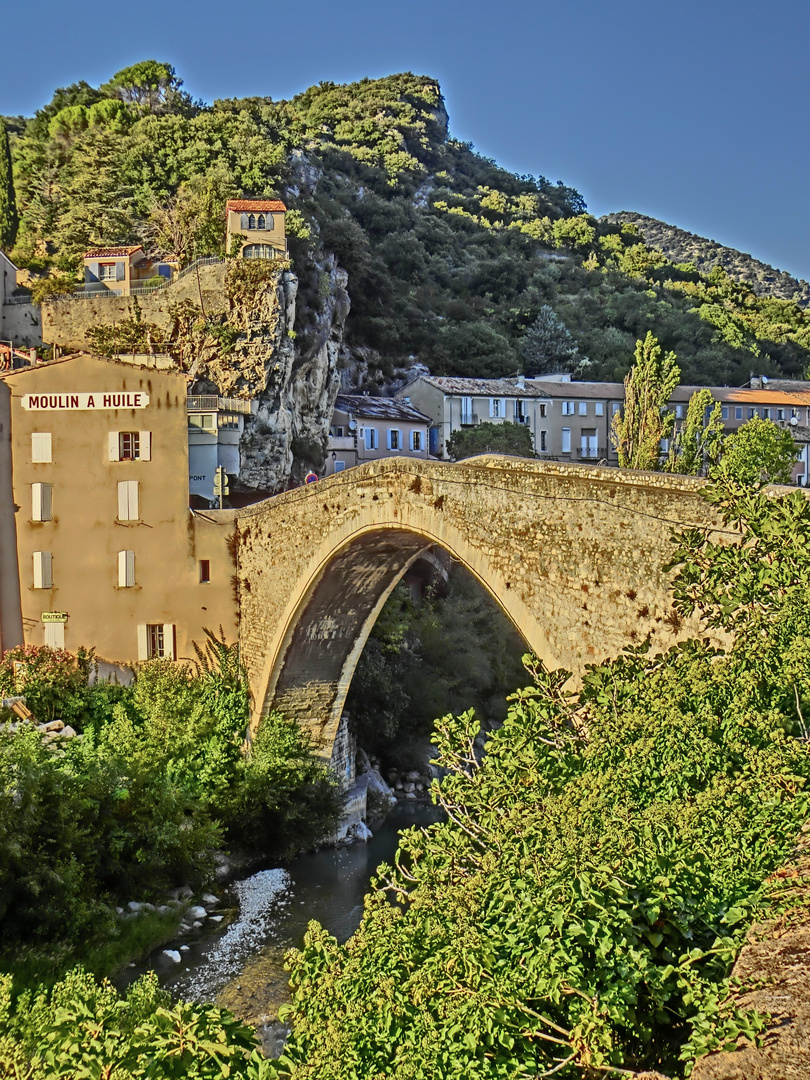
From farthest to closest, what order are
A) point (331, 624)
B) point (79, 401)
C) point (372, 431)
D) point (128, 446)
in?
point (372, 431) → point (128, 446) → point (79, 401) → point (331, 624)

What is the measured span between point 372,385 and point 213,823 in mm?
27278

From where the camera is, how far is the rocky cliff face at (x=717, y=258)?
78812mm

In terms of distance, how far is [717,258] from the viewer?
85.3 m

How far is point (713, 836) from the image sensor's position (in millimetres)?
5438

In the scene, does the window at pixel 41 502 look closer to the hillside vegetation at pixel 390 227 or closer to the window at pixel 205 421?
the window at pixel 205 421

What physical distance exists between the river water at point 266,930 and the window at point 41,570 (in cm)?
704

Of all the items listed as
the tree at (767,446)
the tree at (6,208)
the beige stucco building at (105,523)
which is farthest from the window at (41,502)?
the tree at (6,208)

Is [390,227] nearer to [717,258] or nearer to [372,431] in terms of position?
[372,431]

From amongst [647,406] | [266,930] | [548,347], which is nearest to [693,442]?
[647,406]

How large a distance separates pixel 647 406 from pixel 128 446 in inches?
578

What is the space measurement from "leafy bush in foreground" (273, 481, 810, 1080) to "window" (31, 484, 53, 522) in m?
13.5

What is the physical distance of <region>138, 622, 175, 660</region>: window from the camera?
19109 millimetres

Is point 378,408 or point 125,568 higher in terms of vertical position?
point 378,408

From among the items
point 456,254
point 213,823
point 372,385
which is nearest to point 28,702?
point 213,823
